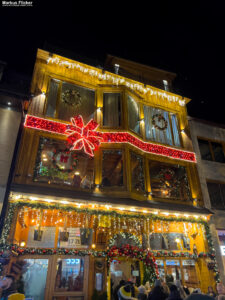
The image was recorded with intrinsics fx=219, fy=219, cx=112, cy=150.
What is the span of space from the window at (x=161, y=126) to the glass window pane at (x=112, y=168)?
2896 millimetres

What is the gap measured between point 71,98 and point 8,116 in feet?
12.2

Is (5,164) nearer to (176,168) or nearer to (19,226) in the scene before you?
(19,226)

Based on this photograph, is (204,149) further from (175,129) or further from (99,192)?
(99,192)

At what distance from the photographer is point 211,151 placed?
15.3m

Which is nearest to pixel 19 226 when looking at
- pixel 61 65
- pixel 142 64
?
pixel 61 65

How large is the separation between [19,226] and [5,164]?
2.83 metres

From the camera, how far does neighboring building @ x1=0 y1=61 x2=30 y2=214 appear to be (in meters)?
9.59

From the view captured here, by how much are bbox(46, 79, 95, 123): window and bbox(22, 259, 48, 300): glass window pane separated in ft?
23.4

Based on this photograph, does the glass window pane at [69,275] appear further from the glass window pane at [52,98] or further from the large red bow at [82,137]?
the glass window pane at [52,98]

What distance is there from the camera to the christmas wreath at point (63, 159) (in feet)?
35.5

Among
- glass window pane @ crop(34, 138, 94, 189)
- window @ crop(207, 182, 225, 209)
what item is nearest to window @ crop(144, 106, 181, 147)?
window @ crop(207, 182, 225, 209)

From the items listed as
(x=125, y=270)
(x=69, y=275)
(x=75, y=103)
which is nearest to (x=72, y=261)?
(x=69, y=275)

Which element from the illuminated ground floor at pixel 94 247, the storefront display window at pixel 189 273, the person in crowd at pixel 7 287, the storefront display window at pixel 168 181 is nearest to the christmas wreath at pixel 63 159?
→ the illuminated ground floor at pixel 94 247

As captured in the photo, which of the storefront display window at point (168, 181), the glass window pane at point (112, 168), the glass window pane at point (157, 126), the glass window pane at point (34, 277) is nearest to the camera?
the glass window pane at point (34, 277)
